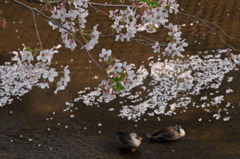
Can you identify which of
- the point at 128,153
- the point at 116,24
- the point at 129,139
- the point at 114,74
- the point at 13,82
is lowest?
the point at 128,153

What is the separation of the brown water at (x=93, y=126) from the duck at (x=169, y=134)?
0.22ft

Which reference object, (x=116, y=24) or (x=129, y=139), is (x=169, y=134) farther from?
(x=116, y=24)

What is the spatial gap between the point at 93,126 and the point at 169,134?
88cm

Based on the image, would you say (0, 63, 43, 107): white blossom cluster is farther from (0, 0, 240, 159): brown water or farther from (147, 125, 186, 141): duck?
(147, 125, 186, 141): duck

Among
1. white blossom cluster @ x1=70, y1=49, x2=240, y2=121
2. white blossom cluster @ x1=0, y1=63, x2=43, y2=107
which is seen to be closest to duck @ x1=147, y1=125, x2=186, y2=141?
white blossom cluster @ x1=70, y1=49, x2=240, y2=121

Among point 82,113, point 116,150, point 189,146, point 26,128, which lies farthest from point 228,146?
point 26,128

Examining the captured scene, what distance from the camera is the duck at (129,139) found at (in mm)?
3600

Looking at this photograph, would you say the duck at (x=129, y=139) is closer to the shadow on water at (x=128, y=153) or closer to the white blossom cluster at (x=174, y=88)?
the shadow on water at (x=128, y=153)

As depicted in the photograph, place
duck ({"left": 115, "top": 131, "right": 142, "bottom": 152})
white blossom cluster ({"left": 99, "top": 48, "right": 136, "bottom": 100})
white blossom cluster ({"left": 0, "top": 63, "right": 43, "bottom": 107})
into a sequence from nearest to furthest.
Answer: white blossom cluster ({"left": 99, "top": 48, "right": 136, "bottom": 100})
duck ({"left": 115, "top": 131, "right": 142, "bottom": 152})
white blossom cluster ({"left": 0, "top": 63, "right": 43, "bottom": 107})

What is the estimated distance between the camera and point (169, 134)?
3.69 meters

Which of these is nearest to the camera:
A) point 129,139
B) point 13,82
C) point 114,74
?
point 114,74

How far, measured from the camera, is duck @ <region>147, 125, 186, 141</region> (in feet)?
12.1

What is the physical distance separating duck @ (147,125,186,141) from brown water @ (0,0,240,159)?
0.22 feet

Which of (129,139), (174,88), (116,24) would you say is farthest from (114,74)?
(174,88)
